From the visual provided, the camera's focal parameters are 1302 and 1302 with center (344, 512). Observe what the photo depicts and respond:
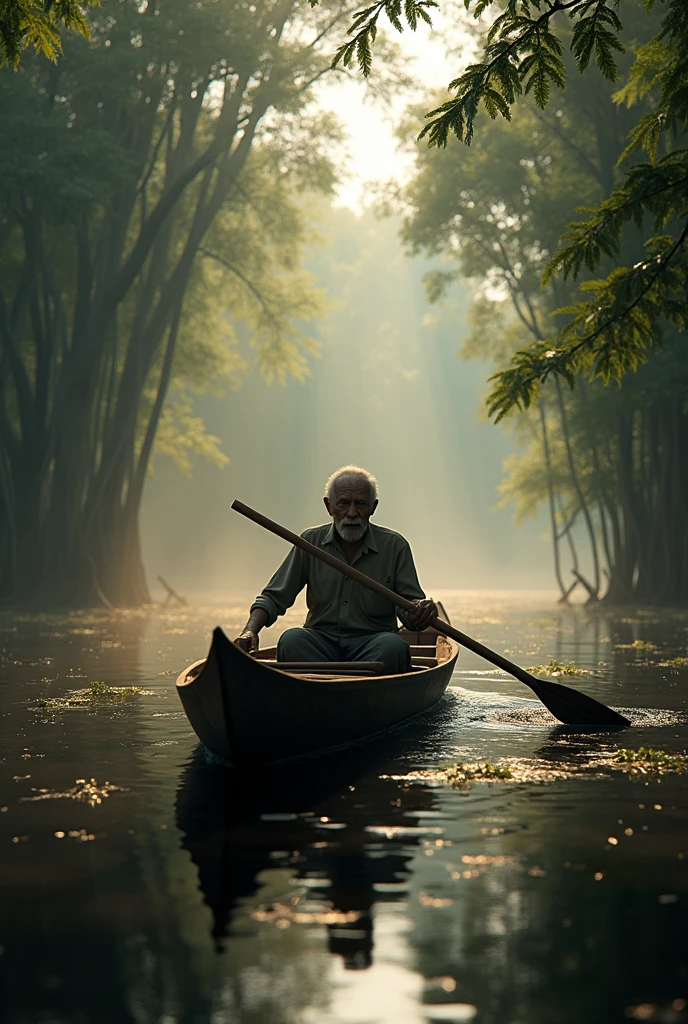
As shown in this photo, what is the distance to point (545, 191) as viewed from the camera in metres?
27.8

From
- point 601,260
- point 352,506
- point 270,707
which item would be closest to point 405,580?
point 352,506

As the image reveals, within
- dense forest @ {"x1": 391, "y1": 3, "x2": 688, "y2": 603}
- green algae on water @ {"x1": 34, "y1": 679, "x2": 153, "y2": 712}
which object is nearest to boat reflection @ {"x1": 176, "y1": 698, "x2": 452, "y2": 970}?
green algae on water @ {"x1": 34, "y1": 679, "x2": 153, "y2": 712}

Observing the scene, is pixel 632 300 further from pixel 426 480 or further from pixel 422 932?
pixel 426 480

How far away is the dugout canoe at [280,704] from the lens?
6281mm

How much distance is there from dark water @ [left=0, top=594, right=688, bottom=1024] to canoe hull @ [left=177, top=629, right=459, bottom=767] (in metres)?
0.16

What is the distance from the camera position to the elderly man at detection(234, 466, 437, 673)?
8188mm

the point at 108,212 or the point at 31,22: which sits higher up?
the point at 108,212

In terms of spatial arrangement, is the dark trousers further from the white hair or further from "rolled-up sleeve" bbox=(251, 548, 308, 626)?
the white hair

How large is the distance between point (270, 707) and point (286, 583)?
72.8 inches

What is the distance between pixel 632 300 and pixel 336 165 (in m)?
20.9

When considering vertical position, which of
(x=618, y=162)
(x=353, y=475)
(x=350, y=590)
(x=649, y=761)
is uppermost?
(x=618, y=162)

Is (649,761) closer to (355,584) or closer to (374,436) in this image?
(355,584)

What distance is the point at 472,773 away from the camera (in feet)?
21.9

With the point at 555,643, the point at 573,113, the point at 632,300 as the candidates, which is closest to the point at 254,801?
the point at 632,300
